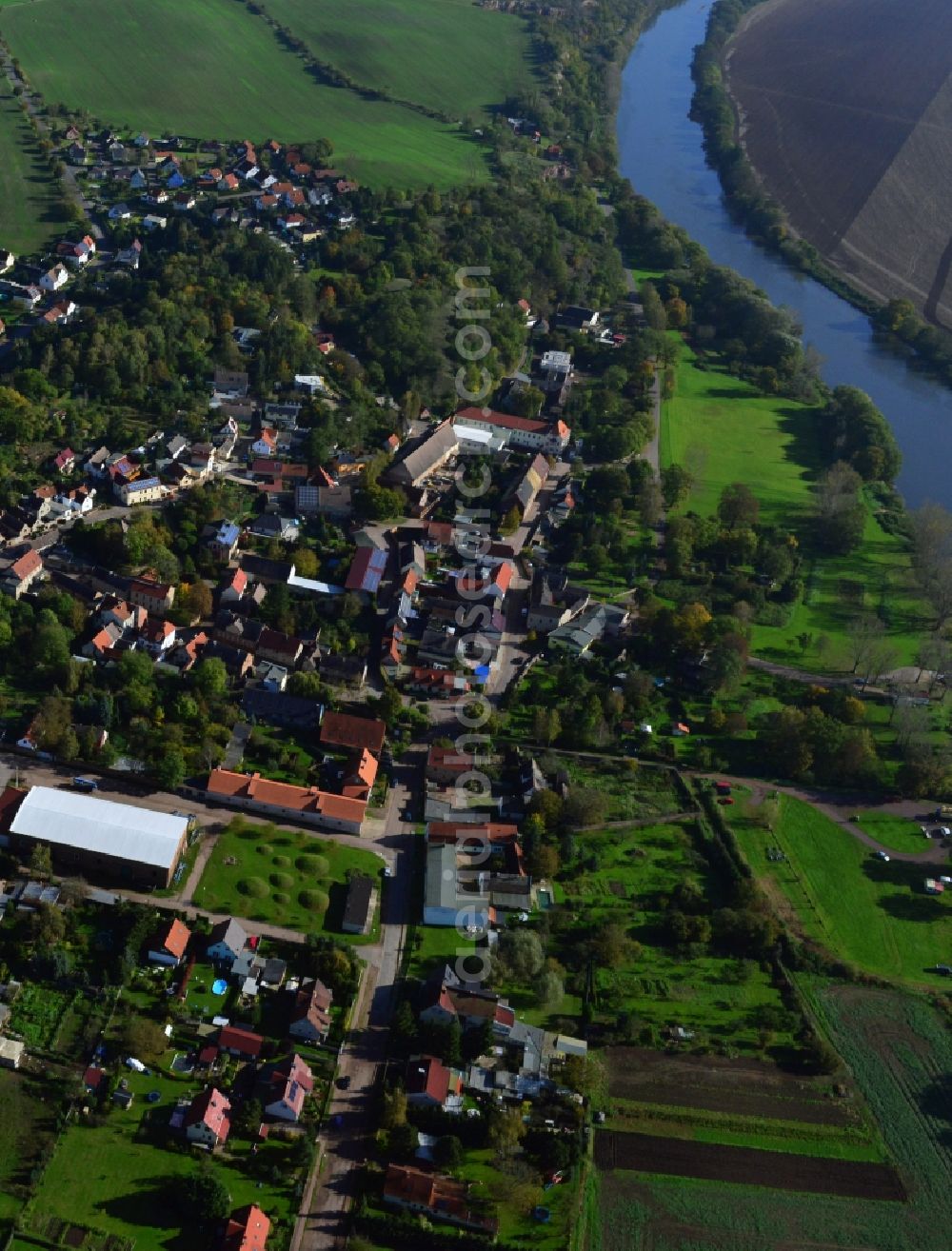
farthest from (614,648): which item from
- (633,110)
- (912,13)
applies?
(912,13)

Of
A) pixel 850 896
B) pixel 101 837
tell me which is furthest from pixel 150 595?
pixel 850 896

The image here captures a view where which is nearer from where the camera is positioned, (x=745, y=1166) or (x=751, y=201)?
(x=745, y=1166)

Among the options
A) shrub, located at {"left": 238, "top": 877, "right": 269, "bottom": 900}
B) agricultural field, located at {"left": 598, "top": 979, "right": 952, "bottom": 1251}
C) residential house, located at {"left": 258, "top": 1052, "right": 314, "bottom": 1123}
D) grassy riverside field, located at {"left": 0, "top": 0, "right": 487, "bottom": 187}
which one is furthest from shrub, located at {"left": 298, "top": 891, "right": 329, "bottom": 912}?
grassy riverside field, located at {"left": 0, "top": 0, "right": 487, "bottom": 187}

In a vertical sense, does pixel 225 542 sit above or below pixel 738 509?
below

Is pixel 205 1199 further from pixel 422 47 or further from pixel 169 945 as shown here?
pixel 422 47

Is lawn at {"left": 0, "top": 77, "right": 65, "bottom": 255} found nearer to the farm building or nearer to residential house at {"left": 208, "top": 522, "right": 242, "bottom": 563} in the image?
residential house at {"left": 208, "top": 522, "right": 242, "bottom": 563}

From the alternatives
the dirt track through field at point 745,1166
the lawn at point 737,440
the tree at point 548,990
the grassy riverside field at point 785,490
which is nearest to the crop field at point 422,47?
the lawn at point 737,440

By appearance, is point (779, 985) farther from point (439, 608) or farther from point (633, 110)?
point (633, 110)

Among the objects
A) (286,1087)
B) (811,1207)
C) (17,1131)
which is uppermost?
(811,1207)
